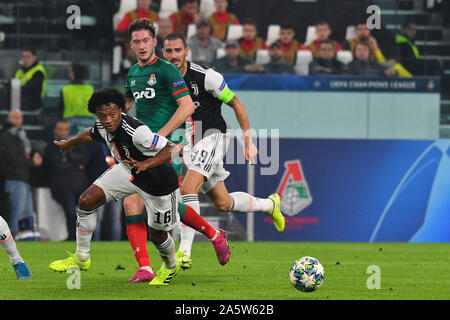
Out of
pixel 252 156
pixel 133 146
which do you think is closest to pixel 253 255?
pixel 252 156

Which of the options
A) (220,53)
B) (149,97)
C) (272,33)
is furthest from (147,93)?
(272,33)

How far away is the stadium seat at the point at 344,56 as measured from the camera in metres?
15.6

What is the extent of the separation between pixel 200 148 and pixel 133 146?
2.08 metres

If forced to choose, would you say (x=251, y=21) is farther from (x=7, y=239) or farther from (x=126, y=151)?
(x=7, y=239)

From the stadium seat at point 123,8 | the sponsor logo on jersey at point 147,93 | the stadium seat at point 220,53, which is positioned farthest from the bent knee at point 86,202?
the stadium seat at point 123,8

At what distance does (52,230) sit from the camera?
1448 centimetres

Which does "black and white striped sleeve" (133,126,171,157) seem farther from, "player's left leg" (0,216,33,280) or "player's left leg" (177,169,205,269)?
"player's left leg" (177,169,205,269)

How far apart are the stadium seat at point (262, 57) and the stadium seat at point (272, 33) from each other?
0.30m

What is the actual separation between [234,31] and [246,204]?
6.79 meters

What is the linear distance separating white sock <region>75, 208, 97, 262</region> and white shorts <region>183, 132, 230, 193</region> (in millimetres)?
1685

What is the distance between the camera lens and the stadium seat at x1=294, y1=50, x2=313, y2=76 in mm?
15320

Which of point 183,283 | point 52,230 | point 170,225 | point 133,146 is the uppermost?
point 133,146

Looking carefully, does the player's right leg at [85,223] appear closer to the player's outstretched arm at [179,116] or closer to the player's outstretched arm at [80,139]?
the player's outstretched arm at [80,139]
